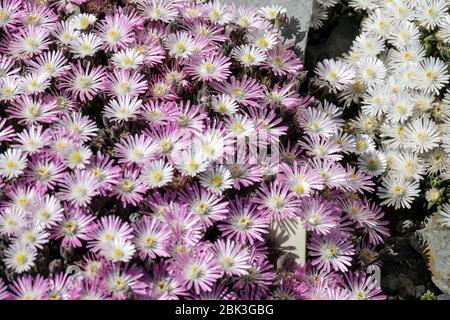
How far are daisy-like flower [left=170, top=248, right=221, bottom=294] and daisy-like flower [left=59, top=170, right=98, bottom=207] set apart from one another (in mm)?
346

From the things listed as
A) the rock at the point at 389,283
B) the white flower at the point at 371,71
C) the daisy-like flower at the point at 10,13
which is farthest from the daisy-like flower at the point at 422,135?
the daisy-like flower at the point at 10,13

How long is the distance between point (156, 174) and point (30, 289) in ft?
1.73

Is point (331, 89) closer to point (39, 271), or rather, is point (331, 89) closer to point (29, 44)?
point (29, 44)

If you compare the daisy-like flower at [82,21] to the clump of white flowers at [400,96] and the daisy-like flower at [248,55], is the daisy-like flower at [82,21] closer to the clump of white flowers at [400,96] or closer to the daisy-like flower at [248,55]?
the daisy-like flower at [248,55]

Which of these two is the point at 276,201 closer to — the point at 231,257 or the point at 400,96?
the point at 231,257

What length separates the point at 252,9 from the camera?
3.01 metres

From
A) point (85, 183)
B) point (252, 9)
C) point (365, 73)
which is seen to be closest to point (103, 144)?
point (85, 183)

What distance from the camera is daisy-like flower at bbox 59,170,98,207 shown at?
2176 millimetres

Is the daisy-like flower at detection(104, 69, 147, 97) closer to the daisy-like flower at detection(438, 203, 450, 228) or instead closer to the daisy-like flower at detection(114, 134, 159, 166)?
the daisy-like flower at detection(114, 134, 159, 166)

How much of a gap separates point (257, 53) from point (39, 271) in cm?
121

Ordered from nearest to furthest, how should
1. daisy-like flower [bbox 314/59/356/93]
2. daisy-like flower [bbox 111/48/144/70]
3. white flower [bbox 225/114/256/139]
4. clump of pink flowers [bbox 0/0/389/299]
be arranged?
clump of pink flowers [bbox 0/0/389/299] < white flower [bbox 225/114/256/139] < daisy-like flower [bbox 111/48/144/70] < daisy-like flower [bbox 314/59/356/93]

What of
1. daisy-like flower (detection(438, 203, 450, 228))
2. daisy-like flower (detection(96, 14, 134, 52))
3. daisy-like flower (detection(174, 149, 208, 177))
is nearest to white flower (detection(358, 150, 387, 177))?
daisy-like flower (detection(438, 203, 450, 228))

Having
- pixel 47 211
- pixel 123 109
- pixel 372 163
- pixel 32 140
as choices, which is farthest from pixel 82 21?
pixel 372 163

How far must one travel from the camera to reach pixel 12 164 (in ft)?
7.33
